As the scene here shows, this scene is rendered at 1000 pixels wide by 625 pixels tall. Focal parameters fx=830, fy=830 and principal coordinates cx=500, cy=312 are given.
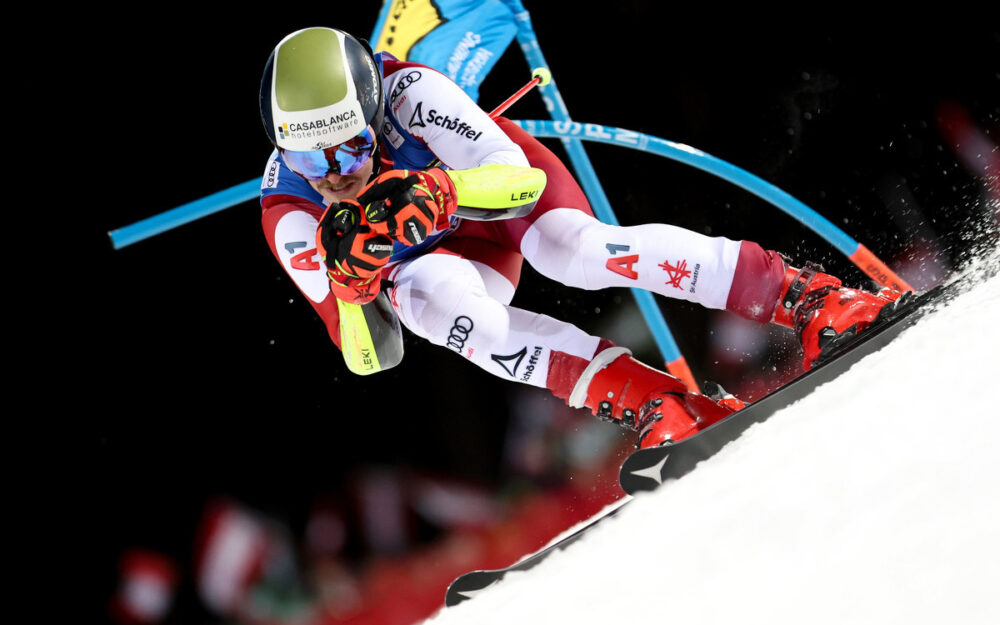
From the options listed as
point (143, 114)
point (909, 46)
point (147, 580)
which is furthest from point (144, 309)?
point (909, 46)

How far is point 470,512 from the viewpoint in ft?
A: 14.4

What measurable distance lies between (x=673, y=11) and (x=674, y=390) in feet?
7.91

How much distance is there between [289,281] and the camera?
370cm

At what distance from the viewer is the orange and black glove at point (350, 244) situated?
6.03ft

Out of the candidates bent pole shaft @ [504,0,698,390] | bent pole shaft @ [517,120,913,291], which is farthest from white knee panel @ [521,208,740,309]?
bent pole shaft @ [504,0,698,390]

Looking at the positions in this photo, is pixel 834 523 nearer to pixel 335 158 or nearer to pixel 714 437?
pixel 714 437

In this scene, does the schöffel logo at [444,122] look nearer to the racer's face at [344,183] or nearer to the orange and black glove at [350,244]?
the racer's face at [344,183]

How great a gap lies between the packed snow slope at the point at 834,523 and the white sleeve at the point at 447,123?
0.99m

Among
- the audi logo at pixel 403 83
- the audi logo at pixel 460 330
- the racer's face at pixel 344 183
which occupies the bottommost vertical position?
the audi logo at pixel 460 330

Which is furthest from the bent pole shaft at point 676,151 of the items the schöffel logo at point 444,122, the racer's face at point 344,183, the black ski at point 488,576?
the black ski at point 488,576

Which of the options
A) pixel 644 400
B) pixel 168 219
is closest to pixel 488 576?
pixel 644 400

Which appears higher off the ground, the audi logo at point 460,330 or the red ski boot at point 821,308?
the red ski boot at point 821,308

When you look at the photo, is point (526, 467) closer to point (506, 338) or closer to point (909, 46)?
point (506, 338)

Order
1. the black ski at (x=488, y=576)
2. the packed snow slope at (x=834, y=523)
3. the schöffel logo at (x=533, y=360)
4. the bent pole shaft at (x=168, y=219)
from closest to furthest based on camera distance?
the packed snow slope at (x=834, y=523) < the black ski at (x=488, y=576) < the schöffel logo at (x=533, y=360) < the bent pole shaft at (x=168, y=219)
